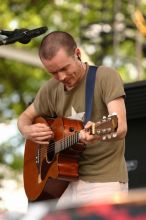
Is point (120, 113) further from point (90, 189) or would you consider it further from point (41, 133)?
point (41, 133)

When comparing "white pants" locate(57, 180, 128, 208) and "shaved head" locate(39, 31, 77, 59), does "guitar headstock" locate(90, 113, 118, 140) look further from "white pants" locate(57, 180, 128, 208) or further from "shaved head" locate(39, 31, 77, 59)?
"shaved head" locate(39, 31, 77, 59)

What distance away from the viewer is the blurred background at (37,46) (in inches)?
463

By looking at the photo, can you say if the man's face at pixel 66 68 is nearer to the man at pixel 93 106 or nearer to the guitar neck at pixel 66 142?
the man at pixel 93 106

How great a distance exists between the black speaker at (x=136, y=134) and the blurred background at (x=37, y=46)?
559cm

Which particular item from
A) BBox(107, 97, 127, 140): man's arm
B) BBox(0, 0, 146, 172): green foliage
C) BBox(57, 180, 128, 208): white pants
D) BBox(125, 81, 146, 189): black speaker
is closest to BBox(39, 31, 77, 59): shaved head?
BBox(107, 97, 127, 140): man's arm

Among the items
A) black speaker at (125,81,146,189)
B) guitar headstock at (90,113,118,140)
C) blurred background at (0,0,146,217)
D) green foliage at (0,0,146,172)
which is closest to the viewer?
guitar headstock at (90,113,118,140)

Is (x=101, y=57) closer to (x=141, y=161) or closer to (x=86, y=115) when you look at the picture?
(x=141, y=161)

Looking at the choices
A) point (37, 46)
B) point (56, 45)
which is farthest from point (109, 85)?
point (37, 46)

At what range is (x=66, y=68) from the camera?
13.0 feet

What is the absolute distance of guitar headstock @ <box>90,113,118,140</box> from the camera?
143 inches

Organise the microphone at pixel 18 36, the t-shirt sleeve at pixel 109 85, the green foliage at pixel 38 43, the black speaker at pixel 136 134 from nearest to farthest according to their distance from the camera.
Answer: the t-shirt sleeve at pixel 109 85 < the microphone at pixel 18 36 < the black speaker at pixel 136 134 < the green foliage at pixel 38 43

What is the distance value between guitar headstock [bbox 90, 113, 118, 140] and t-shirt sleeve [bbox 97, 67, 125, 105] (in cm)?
Answer: 18

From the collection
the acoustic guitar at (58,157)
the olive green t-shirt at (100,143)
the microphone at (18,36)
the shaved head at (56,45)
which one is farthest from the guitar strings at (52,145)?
the microphone at (18,36)

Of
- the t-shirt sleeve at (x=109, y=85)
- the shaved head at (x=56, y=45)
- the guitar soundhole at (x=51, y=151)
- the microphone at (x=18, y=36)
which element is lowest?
the guitar soundhole at (x=51, y=151)
